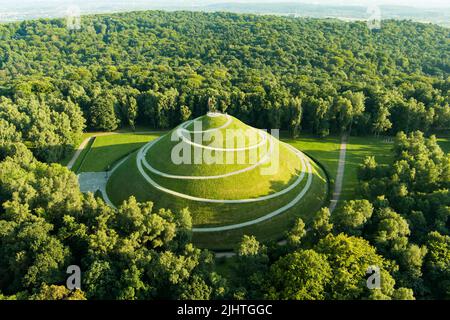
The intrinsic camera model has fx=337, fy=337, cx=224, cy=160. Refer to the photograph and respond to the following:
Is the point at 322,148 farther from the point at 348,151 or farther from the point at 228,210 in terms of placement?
the point at 228,210

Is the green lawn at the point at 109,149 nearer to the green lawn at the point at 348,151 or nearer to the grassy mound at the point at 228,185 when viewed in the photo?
the grassy mound at the point at 228,185

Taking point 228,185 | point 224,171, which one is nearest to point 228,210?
point 228,185

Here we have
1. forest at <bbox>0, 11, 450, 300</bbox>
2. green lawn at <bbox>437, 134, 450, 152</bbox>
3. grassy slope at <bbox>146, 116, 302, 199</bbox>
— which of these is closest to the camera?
forest at <bbox>0, 11, 450, 300</bbox>

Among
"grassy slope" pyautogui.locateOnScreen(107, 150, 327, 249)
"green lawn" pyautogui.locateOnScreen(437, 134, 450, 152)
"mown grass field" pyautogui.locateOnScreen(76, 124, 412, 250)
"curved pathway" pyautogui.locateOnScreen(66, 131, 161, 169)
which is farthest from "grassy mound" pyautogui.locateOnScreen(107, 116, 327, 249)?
"green lawn" pyautogui.locateOnScreen(437, 134, 450, 152)

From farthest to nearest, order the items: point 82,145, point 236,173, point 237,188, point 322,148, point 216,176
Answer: point 82,145 < point 322,148 < point 236,173 < point 216,176 < point 237,188

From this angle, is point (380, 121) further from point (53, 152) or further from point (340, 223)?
point (53, 152)

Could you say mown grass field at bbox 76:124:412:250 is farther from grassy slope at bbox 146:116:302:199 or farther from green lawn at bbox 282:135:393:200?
grassy slope at bbox 146:116:302:199
